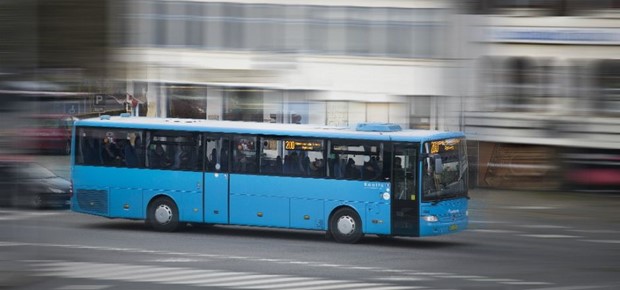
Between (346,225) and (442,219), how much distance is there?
761 mm

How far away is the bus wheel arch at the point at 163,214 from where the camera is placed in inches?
399

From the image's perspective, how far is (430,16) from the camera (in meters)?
2.01

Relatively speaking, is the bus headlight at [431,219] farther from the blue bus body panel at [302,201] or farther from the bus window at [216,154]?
the bus window at [216,154]

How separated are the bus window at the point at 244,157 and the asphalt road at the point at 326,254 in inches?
21.7

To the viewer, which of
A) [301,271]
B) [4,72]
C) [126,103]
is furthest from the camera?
[301,271]

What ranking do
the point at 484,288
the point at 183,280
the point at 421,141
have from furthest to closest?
the point at 421,141 → the point at 183,280 → the point at 484,288

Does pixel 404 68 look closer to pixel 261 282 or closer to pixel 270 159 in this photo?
pixel 261 282

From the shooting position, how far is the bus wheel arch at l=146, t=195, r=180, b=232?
33.2ft

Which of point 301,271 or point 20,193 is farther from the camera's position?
point 301,271

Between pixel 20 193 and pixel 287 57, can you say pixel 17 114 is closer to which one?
pixel 20 193

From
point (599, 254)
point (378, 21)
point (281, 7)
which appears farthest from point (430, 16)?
point (599, 254)

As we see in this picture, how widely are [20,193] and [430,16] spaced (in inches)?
28.4

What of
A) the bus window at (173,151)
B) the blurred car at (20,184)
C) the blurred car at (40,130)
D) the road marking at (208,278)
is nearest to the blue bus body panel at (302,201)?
the bus window at (173,151)

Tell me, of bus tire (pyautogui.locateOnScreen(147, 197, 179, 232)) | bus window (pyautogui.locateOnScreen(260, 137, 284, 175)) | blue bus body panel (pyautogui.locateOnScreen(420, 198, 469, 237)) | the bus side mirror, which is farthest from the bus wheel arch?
the bus side mirror
